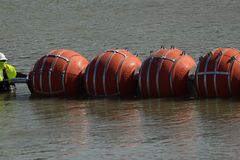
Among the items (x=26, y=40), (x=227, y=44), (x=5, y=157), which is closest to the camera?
(x=5, y=157)

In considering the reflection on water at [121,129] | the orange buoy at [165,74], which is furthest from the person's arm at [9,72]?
the orange buoy at [165,74]

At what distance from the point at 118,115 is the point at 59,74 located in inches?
130

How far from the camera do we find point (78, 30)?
124ft

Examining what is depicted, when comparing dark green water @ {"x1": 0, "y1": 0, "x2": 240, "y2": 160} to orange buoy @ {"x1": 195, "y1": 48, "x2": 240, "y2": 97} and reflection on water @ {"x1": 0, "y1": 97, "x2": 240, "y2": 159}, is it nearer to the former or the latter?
reflection on water @ {"x1": 0, "y1": 97, "x2": 240, "y2": 159}

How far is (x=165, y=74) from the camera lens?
21.3 meters

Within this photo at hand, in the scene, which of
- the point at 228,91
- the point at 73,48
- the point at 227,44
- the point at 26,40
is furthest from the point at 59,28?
the point at 228,91

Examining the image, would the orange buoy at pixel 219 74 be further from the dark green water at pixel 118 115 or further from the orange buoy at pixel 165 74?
the orange buoy at pixel 165 74

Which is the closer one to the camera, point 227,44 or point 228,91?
point 228,91

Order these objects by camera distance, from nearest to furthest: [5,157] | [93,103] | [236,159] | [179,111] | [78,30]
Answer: [236,159], [5,157], [179,111], [93,103], [78,30]

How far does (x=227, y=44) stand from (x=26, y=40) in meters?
8.53

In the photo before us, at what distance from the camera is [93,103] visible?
2162 cm

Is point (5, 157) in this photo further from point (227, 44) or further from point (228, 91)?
Result: point (227, 44)

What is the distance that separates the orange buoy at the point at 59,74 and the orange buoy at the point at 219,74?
3.41m

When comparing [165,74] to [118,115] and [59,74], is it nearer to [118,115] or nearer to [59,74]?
[118,115]
